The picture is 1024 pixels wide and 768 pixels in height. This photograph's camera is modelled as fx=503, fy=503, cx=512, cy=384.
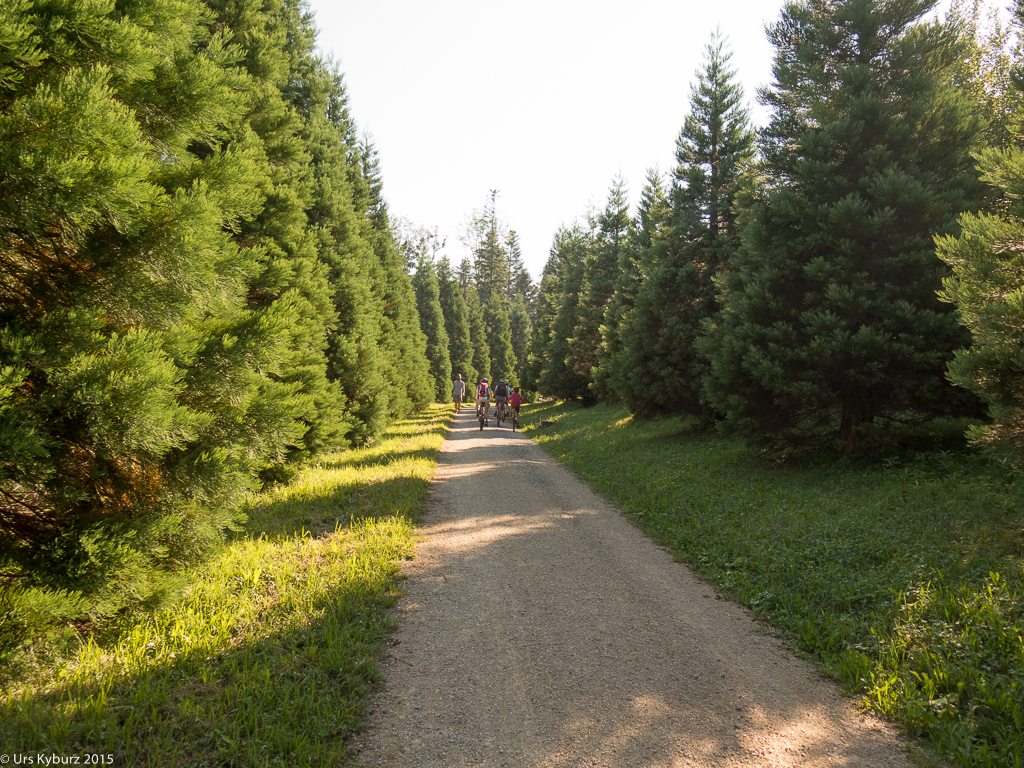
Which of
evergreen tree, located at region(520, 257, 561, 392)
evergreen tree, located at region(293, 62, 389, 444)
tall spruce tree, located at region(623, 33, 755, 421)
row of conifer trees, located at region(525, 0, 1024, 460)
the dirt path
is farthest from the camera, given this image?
evergreen tree, located at region(520, 257, 561, 392)

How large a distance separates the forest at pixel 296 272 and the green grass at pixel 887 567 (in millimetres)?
1219

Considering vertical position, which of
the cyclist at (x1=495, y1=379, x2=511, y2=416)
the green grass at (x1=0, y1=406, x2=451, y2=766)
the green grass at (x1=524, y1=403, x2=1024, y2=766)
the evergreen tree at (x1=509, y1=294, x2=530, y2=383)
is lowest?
the green grass at (x1=524, y1=403, x2=1024, y2=766)

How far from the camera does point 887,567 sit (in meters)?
5.67

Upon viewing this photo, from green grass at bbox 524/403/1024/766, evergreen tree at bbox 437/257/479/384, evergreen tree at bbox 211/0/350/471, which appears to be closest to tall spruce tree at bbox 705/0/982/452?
green grass at bbox 524/403/1024/766

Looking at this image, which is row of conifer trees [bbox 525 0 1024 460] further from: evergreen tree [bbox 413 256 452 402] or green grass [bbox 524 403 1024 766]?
evergreen tree [bbox 413 256 452 402]

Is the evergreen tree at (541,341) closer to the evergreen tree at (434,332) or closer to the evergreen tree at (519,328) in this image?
the evergreen tree at (434,332)

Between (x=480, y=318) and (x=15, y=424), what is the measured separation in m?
58.3

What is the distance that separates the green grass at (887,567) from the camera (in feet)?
12.0

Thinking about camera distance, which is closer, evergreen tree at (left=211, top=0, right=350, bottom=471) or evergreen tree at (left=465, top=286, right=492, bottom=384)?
evergreen tree at (left=211, top=0, right=350, bottom=471)

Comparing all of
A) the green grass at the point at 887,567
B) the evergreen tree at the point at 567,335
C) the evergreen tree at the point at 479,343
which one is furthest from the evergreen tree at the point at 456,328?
the green grass at the point at 887,567

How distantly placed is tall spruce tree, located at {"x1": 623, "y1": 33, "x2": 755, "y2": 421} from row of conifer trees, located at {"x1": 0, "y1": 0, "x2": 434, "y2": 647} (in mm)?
14367

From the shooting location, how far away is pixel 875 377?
934 cm

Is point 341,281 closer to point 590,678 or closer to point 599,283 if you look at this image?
point 590,678

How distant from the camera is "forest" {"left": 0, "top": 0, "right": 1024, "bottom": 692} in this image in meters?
3.68
